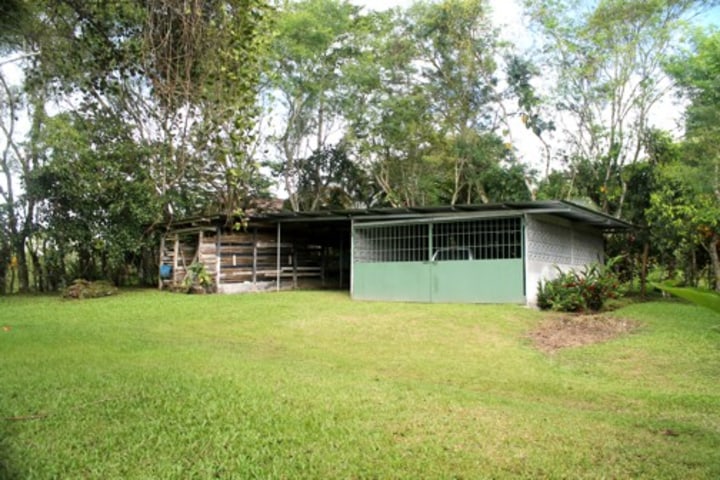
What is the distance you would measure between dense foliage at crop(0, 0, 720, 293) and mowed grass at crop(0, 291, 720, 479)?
10.4 feet

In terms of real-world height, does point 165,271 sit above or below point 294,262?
below

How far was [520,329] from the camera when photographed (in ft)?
36.9

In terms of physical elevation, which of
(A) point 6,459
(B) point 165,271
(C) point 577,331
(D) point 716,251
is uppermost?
(D) point 716,251

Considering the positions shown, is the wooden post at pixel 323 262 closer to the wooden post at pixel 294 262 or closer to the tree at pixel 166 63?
the wooden post at pixel 294 262

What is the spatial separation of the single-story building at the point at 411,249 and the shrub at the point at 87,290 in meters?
2.66

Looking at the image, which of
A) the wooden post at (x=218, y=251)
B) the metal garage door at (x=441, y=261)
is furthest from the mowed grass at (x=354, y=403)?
the wooden post at (x=218, y=251)

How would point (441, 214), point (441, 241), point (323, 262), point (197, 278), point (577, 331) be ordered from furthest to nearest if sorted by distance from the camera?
point (323, 262), point (197, 278), point (441, 241), point (441, 214), point (577, 331)

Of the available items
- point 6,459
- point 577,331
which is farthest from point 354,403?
point 577,331

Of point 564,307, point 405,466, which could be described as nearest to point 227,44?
point 405,466

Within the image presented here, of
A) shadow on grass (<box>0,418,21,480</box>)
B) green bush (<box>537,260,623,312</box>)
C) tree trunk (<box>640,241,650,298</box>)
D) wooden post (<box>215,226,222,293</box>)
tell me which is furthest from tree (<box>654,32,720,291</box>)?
shadow on grass (<box>0,418,21,480</box>)

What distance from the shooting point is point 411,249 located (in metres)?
15.9

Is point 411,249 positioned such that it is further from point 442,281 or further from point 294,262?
point 294,262

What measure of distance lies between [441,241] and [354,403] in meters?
10.6

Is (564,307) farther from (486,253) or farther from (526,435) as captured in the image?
(526,435)
